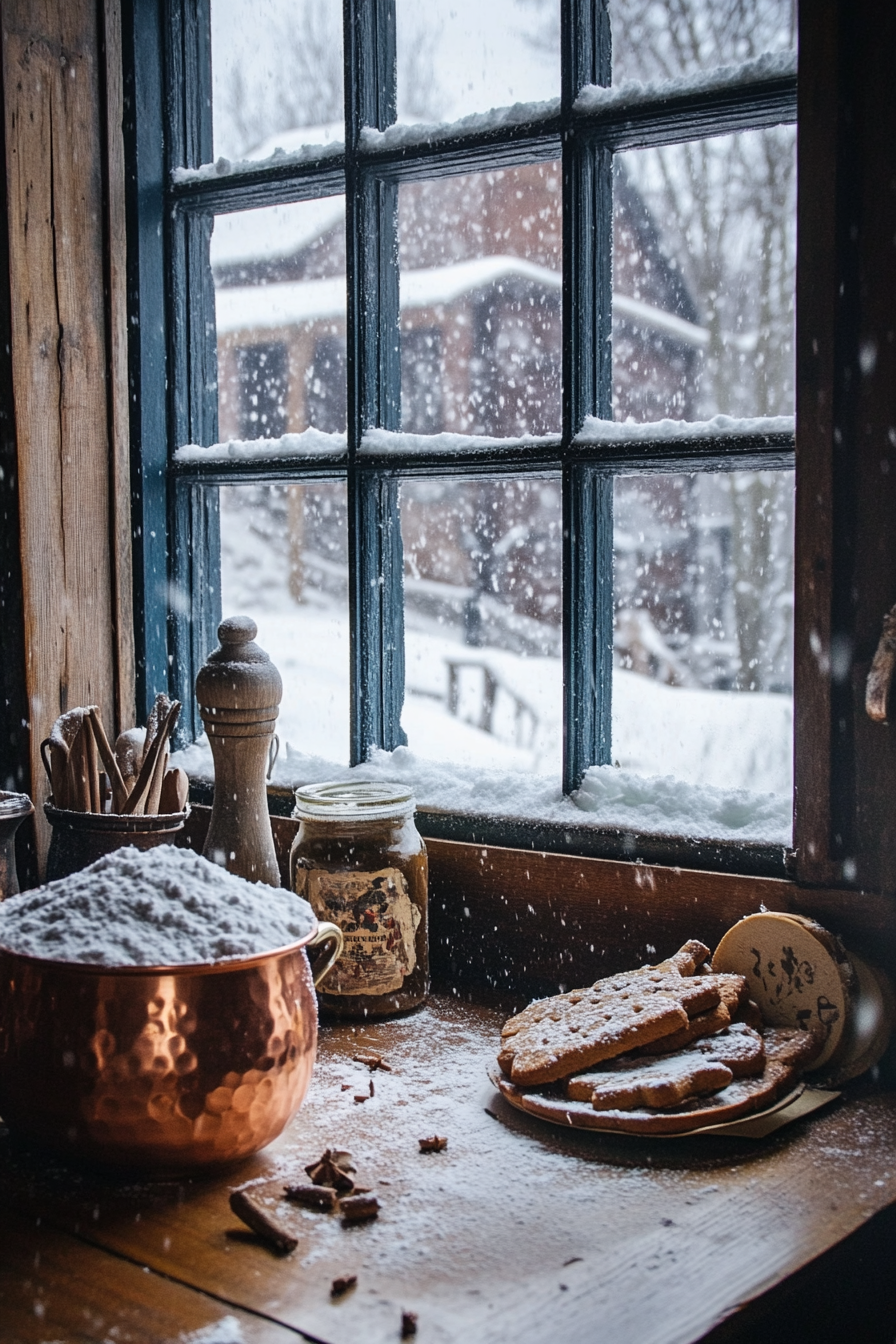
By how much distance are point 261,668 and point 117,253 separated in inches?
26.2

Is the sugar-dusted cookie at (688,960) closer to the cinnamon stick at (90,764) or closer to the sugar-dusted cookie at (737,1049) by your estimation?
the sugar-dusted cookie at (737,1049)

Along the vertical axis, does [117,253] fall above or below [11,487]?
above

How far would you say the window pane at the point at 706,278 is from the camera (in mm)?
1248

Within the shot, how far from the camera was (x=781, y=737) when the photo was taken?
128cm

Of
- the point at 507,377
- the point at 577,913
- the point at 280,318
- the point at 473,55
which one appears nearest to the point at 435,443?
the point at 507,377

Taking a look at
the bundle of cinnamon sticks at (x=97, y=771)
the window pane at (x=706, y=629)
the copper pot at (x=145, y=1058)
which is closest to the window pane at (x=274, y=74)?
the window pane at (x=706, y=629)

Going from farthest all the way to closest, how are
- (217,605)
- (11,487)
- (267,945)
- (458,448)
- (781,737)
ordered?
(217,605), (11,487), (458,448), (781,737), (267,945)

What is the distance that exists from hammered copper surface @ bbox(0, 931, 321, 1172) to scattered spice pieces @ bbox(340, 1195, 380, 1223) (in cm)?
9

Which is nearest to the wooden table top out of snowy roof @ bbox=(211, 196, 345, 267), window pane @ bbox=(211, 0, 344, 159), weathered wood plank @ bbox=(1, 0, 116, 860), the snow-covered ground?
the snow-covered ground

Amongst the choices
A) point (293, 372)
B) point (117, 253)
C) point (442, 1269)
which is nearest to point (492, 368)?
point (293, 372)

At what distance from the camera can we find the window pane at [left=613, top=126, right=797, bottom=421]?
1.25 meters

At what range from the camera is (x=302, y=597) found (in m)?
1.61

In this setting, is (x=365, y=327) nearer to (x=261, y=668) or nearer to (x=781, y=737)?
(x=261, y=668)

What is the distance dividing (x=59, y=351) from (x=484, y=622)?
25.4 inches
